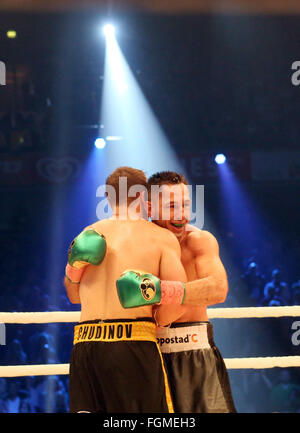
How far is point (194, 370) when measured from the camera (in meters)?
2.49

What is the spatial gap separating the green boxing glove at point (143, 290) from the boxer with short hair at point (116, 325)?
18mm

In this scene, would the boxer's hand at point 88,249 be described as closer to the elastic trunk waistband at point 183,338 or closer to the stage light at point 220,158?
the elastic trunk waistband at point 183,338

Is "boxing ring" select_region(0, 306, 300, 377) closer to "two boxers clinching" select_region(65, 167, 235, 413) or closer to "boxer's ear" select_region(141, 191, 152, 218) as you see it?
"two boxers clinching" select_region(65, 167, 235, 413)

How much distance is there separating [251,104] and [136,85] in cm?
210

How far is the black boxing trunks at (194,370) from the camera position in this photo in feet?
7.91

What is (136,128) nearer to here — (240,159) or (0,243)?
(240,159)

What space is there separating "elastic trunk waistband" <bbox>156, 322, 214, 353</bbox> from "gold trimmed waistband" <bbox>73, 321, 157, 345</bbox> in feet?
1.09

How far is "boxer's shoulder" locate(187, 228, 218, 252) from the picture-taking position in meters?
2.60

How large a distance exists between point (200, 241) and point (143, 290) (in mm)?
622

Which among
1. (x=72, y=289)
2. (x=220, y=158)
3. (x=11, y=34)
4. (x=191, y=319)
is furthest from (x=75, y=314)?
(x=11, y=34)

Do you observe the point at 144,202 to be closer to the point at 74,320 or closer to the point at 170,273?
the point at 170,273

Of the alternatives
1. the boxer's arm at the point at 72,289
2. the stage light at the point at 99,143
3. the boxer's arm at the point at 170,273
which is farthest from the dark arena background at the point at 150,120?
the boxer's arm at the point at 170,273

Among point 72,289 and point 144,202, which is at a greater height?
point 144,202
